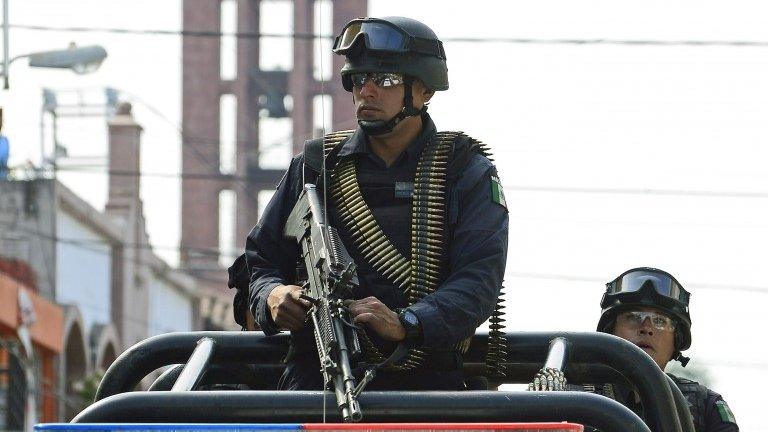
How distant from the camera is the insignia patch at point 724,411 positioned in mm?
8273

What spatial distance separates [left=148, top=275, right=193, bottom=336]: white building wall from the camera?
62.7 meters

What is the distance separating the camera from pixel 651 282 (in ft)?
28.8

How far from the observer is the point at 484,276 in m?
6.16

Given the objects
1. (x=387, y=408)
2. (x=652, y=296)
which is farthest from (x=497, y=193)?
(x=652, y=296)

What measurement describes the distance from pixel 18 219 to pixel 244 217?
48.9m

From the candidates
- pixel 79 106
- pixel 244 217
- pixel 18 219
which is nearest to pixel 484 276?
pixel 18 219

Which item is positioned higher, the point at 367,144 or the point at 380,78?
the point at 380,78

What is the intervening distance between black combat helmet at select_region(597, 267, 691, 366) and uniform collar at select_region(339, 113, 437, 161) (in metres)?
2.35

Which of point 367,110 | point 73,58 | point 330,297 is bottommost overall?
point 330,297

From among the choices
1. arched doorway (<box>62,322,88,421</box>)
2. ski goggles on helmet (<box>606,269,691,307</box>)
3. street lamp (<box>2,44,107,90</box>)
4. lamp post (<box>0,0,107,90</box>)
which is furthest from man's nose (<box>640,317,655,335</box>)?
arched doorway (<box>62,322,88,421</box>)

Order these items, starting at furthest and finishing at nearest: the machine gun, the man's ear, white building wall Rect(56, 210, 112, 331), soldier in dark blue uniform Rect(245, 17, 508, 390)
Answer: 1. white building wall Rect(56, 210, 112, 331)
2. the man's ear
3. soldier in dark blue uniform Rect(245, 17, 508, 390)
4. the machine gun

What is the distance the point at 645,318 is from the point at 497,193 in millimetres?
2561

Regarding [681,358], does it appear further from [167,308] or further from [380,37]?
[167,308]

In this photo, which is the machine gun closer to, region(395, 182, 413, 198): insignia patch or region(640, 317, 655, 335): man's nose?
region(395, 182, 413, 198): insignia patch
